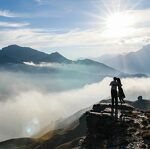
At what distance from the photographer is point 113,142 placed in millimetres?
41250

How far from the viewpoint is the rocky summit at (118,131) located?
3981 cm

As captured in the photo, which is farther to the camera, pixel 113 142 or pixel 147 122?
pixel 147 122

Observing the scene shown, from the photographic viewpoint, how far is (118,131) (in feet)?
143

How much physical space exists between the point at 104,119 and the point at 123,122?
3.03 metres

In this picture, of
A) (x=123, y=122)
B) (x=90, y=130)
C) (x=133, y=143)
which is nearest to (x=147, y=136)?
(x=133, y=143)

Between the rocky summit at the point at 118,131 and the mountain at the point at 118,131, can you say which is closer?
the rocky summit at the point at 118,131

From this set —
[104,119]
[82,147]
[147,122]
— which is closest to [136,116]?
[147,122]

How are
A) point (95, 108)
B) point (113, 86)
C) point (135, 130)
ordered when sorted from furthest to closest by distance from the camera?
1. point (95, 108)
2. point (113, 86)
3. point (135, 130)

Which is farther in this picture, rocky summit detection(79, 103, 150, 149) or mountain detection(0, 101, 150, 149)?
mountain detection(0, 101, 150, 149)

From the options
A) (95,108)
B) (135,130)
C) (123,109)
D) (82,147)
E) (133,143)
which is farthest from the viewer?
(95,108)

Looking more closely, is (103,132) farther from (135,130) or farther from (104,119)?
(135,130)

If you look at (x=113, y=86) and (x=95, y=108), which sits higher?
(x=113, y=86)

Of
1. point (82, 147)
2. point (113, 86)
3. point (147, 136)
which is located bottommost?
point (82, 147)

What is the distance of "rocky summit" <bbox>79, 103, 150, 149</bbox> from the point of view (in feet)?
131
